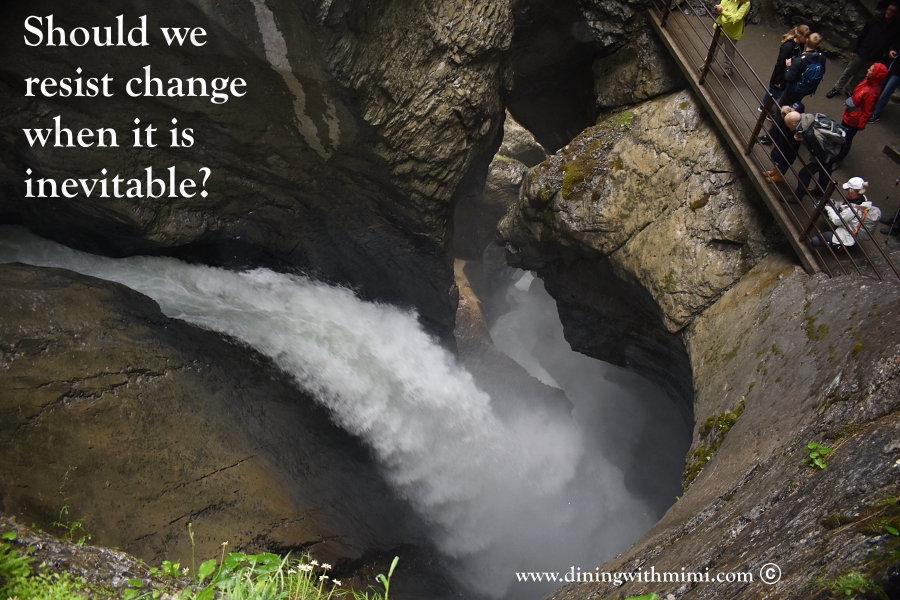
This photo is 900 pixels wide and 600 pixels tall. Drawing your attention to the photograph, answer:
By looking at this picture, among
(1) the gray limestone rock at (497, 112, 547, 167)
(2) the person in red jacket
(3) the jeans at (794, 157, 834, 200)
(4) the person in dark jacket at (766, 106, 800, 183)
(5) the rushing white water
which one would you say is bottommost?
(5) the rushing white water

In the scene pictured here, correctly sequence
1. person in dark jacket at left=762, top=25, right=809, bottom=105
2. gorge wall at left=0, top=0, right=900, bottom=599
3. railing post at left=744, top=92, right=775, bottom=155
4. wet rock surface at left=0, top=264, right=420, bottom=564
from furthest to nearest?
1. person in dark jacket at left=762, top=25, right=809, bottom=105
2. railing post at left=744, top=92, right=775, bottom=155
3. wet rock surface at left=0, top=264, right=420, bottom=564
4. gorge wall at left=0, top=0, right=900, bottom=599

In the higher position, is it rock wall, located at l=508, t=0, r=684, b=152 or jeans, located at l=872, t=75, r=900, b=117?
rock wall, located at l=508, t=0, r=684, b=152

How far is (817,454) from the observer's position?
3729 millimetres

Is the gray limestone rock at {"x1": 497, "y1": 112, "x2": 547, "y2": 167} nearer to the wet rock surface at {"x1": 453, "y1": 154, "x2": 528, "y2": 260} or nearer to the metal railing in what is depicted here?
the wet rock surface at {"x1": 453, "y1": 154, "x2": 528, "y2": 260}

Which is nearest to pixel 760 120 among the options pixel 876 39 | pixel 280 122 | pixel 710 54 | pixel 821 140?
pixel 821 140

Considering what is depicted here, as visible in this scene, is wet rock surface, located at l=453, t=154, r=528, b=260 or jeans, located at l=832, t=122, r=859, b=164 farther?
wet rock surface, located at l=453, t=154, r=528, b=260

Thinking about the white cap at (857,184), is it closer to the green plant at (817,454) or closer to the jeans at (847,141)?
the jeans at (847,141)

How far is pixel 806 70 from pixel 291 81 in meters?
6.47

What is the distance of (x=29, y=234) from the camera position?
27.7ft

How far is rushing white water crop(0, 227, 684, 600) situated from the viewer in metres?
8.68

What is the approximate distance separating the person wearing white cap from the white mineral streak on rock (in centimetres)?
642

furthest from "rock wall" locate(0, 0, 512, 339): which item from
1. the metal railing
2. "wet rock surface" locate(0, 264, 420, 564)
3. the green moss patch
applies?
the green moss patch

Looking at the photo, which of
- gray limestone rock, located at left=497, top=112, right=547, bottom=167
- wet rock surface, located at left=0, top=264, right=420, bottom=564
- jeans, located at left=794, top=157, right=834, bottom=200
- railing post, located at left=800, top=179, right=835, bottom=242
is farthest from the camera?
gray limestone rock, located at left=497, top=112, right=547, bottom=167

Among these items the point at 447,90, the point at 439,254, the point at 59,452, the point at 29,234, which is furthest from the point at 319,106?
the point at 59,452
